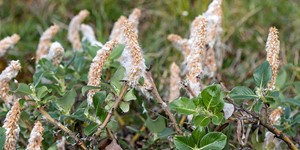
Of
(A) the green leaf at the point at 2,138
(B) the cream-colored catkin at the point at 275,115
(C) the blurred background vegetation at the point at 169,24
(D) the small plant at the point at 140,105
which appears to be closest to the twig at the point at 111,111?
(D) the small plant at the point at 140,105

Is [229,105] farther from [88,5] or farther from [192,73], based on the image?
[88,5]

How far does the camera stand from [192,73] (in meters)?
1.69

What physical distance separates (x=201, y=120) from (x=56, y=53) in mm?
631

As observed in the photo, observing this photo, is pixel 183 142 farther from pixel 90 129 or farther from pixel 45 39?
pixel 45 39

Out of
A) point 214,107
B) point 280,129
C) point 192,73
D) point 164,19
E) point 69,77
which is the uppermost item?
point 164,19

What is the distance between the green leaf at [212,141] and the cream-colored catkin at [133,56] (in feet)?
0.75

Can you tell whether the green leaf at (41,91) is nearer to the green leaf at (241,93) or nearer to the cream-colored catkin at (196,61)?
the cream-colored catkin at (196,61)

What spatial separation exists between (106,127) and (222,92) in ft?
1.07

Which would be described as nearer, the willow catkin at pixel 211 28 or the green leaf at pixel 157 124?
the green leaf at pixel 157 124

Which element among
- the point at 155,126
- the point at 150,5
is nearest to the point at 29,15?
the point at 150,5

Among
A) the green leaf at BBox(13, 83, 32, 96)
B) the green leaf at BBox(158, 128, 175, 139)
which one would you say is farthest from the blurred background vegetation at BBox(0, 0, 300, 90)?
the green leaf at BBox(13, 83, 32, 96)

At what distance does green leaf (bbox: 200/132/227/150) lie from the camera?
1.49 meters

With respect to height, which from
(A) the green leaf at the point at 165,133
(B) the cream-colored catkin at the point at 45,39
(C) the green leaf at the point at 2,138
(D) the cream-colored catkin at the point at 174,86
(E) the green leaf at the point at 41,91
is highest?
(B) the cream-colored catkin at the point at 45,39

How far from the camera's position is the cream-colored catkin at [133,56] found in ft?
4.94
